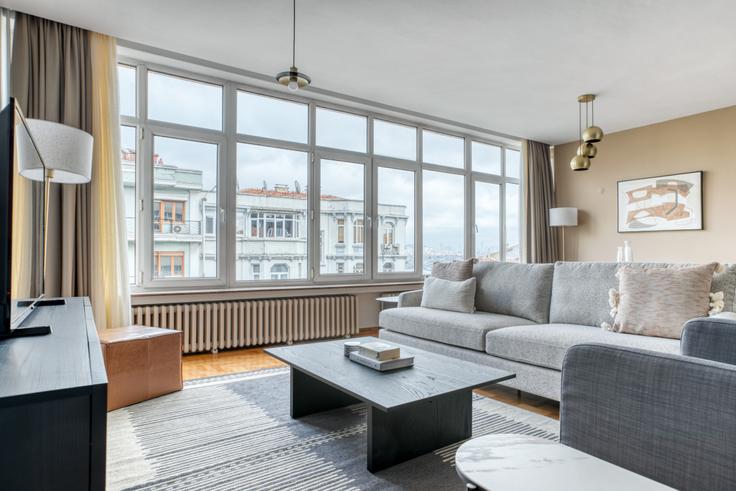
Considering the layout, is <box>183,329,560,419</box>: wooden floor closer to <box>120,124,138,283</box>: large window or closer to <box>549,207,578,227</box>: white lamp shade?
<box>120,124,138,283</box>: large window

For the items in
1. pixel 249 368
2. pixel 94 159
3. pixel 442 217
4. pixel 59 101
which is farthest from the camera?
pixel 442 217

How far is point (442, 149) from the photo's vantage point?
19.5 feet

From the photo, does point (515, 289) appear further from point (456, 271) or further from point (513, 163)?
point (513, 163)

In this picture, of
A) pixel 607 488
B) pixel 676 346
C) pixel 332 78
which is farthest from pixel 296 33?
pixel 607 488

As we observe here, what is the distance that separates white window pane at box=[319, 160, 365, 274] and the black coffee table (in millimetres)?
2590

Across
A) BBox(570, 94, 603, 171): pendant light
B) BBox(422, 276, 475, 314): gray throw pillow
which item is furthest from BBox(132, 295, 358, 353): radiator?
BBox(570, 94, 603, 171): pendant light

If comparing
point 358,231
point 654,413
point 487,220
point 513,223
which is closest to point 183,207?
point 358,231

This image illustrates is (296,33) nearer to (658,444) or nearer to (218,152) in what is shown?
(218,152)

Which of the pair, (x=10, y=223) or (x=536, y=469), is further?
(x=10, y=223)

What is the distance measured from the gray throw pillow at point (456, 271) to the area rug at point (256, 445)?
3.97 feet

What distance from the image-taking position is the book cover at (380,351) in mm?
2055

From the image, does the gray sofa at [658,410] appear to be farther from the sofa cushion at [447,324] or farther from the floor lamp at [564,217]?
the floor lamp at [564,217]

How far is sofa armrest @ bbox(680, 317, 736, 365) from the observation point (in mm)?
1219

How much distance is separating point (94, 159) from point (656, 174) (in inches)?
250
